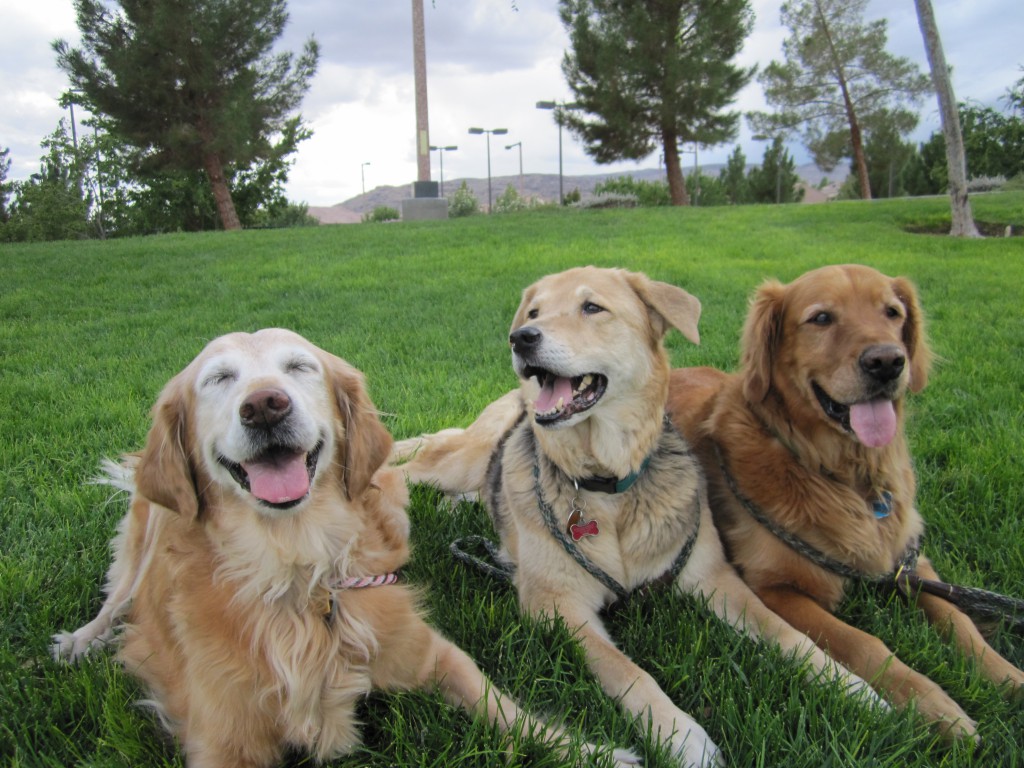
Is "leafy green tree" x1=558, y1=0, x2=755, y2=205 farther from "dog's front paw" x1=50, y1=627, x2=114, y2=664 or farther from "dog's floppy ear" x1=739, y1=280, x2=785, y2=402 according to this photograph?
"dog's front paw" x1=50, y1=627, x2=114, y2=664

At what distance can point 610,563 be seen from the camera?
2.72 metres

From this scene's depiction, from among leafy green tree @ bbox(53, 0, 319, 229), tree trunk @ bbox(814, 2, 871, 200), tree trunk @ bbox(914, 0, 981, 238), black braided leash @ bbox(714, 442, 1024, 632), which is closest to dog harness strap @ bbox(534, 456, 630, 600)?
black braided leash @ bbox(714, 442, 1024, 632)

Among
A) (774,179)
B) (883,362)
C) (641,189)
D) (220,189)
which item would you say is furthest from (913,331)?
(774,179)

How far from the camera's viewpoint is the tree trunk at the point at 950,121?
→ 39.2ft

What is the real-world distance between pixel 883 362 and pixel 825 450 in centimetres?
47

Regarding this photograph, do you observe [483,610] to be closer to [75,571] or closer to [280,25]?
[75,571]

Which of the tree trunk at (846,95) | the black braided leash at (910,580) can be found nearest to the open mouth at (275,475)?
the black braided leash at (910,580)

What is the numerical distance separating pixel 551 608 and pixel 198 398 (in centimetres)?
149

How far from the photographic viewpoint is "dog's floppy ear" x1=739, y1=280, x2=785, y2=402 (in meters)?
3.02

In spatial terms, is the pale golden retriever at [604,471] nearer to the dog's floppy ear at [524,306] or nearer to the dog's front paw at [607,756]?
the dog's floppy ear at [524,306]

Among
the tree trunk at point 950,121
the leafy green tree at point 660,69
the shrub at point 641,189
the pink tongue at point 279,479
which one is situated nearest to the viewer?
the pink tongue at point 279,479

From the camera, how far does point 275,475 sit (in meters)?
2.13

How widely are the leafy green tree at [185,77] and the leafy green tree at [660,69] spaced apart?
36.7 ft

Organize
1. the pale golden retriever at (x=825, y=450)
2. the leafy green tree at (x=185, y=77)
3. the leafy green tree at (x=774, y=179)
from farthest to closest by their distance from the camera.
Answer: the leafy green tree at (x=774, y=179) → the leafy green tree at (x=185, y=77) → the pale golden retriever at (x=825, y=450)
